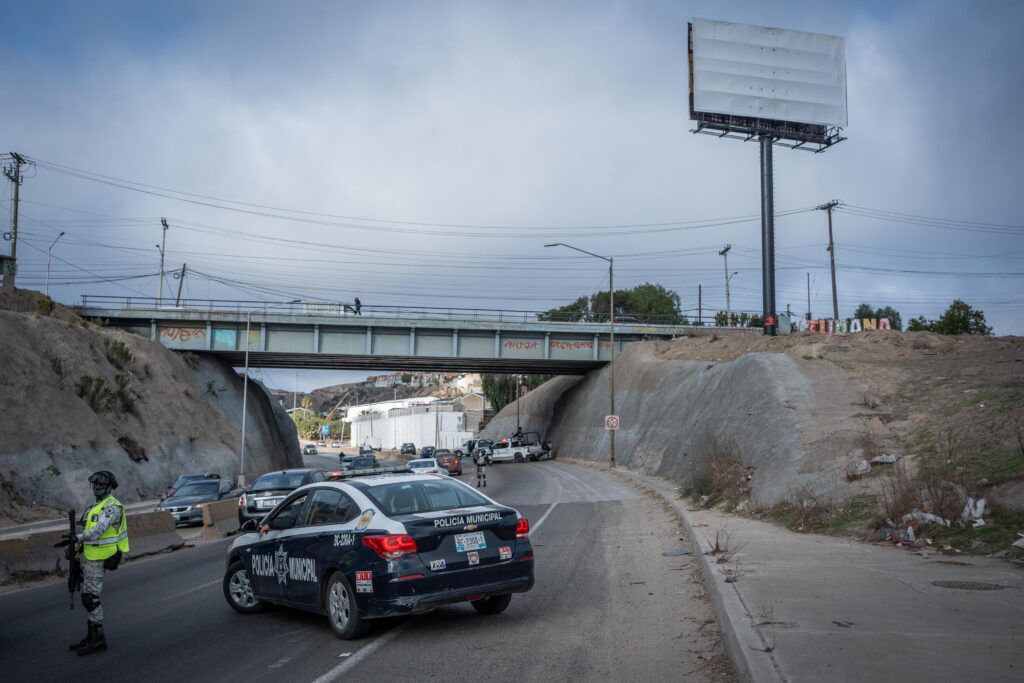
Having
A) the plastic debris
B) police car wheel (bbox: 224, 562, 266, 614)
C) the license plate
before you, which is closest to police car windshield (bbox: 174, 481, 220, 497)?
police car wheel (bbox: 224, 562, 266, 614)

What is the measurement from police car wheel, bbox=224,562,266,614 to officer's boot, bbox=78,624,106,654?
193cm

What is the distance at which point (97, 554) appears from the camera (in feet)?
28.3

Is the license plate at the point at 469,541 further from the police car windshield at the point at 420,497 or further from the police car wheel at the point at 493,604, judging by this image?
the police car wheel at the point at 493,604

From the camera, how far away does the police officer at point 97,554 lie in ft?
28.2

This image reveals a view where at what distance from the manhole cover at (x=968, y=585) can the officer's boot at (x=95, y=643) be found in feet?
28.7

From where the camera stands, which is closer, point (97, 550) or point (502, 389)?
point (97, 550)

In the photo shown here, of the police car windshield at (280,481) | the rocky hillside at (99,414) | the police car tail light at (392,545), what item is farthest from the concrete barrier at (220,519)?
the police car tail light at (392,545)

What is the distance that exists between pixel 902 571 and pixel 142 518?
574 inches

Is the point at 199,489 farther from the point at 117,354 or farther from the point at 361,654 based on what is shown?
the point at 117,354

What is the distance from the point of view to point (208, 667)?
7.84 metres

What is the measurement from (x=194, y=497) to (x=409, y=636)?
62.3 feet

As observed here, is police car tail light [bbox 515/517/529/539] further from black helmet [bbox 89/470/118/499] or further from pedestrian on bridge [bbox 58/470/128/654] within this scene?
black helmet [bbox 89/470/118/499]

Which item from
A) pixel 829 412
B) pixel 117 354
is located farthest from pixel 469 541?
pixel 117 354

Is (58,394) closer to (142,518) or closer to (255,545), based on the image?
(142,518)
